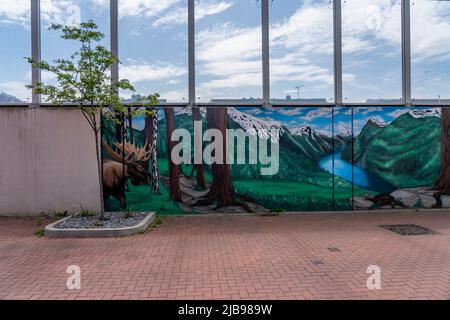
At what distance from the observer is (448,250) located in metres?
6.06

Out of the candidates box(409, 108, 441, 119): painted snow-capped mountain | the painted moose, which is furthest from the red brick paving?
box(409, 108, 441, 119): painted snow-capped mountain

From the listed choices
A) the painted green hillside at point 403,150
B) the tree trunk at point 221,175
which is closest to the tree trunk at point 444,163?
the painted green hillside at point 403,150

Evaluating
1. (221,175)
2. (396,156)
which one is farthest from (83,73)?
(396,156)

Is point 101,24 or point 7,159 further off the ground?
point 101,24

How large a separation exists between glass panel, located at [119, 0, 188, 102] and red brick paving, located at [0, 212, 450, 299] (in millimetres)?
4120

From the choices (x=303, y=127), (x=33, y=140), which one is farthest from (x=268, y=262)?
(x=33, y=140)

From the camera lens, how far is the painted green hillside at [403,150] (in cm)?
1021

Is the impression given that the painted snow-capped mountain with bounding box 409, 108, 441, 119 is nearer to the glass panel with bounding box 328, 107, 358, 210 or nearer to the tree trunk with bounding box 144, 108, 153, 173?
the glass panel with bounding box 328, 107, 358, 210

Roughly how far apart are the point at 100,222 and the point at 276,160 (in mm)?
5132

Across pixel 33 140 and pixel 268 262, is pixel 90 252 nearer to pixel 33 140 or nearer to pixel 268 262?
pixel 268 262

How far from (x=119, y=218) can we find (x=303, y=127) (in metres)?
5.81

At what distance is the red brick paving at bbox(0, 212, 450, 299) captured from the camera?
439 centimetres

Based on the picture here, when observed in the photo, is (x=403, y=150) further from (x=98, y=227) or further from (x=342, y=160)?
(x=98, y=227)
